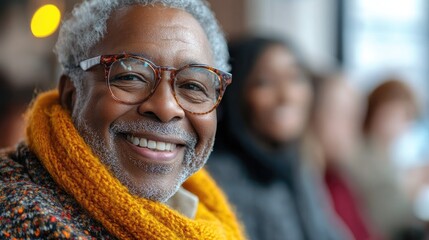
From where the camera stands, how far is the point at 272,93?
273 cm

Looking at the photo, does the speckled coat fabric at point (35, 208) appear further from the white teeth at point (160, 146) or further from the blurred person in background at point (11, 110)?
the blurred person in background at point (11, 110)

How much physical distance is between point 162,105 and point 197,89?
0.33 feet

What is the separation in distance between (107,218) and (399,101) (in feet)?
9.83

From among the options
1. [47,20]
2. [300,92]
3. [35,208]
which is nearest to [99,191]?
[35,208]

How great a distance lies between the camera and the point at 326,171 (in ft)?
11.6

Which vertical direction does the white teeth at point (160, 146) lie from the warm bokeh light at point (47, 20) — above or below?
below

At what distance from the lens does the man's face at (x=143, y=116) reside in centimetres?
131

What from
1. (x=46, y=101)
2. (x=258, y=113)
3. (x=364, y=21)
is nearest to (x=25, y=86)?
(x=258, y=113)

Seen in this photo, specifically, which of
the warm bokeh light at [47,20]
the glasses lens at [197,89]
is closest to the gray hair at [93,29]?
the glasses lens at [197,89]

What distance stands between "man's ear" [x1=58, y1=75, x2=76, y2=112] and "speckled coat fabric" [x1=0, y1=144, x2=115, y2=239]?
117 millimetres

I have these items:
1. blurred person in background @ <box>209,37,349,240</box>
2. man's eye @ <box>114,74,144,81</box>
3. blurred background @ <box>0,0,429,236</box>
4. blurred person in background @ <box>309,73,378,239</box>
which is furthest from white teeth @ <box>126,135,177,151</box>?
blurred background @ <box>0,0,429,236</box>

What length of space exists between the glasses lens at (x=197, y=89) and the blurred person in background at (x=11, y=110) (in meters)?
1.49

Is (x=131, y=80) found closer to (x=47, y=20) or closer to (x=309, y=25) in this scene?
(x=47, y=20)

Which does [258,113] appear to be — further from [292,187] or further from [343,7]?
[343,7]
